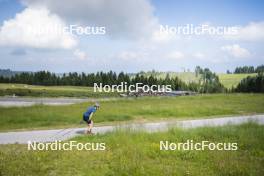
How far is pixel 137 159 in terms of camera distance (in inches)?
388

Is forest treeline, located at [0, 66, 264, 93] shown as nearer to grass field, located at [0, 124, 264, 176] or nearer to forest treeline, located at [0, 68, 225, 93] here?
forest treeline, located at [0, 68, 225, 93]

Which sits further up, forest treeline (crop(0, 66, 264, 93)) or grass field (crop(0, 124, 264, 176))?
forest treeline (crop(0, 66, 264, 93))

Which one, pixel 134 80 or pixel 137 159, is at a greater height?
pixel 134 80

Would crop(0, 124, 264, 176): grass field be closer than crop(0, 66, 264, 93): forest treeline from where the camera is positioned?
Yes

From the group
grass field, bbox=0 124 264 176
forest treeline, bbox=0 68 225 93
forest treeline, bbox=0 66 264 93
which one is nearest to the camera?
grass field, bbox=0 124 264 176

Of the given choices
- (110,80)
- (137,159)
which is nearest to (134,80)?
(110,80)

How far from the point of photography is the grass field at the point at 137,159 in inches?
346

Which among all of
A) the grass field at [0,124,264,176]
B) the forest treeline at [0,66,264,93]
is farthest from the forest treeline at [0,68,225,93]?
the grass field at [0,124,264,176]

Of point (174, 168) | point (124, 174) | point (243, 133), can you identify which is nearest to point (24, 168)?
point (124, 174)

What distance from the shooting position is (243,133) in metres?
14.0

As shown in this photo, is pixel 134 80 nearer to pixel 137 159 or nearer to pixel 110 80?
pixel 110 80

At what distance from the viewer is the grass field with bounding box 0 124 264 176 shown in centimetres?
879

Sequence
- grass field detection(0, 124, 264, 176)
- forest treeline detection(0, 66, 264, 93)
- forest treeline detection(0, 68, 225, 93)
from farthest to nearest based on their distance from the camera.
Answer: forest treeline detection(0, 68, 225, 93) → forest treeline detection(0, 66, 264, 93) → grass field detection(0, 124, 264, 176)

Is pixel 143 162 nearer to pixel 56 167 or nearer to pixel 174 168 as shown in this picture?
pixel 174 168
